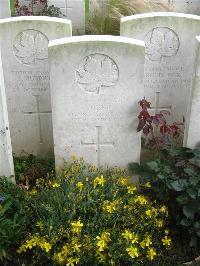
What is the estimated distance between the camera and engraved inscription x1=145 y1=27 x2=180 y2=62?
4379 mm

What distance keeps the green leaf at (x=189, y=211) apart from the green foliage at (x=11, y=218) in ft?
4.48

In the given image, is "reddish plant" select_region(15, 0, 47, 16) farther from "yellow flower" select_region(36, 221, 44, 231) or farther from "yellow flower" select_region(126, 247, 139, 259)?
"yellow flower" select_region(126, 247, 139, 259)

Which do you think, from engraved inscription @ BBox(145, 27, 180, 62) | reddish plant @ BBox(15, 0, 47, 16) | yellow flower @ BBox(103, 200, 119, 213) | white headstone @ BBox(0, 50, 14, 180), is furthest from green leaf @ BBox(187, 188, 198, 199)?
reddish plant @ BBox(15, 0, 47, 16)

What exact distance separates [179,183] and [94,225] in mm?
829

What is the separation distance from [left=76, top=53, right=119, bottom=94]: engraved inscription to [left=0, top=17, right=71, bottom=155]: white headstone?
80 centimetres

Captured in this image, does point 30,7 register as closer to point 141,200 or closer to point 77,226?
point 141,200

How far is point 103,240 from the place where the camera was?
3361 millimetres

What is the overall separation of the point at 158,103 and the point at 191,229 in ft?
5.17

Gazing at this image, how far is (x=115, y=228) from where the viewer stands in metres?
3.55

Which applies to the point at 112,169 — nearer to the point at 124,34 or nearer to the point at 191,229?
the point at 191,229

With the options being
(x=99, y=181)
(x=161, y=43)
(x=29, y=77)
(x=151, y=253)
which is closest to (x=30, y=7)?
(x=29, y=77)

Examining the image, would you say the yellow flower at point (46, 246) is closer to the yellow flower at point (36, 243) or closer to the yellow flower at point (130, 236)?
the yellow flower at point (36, 243)

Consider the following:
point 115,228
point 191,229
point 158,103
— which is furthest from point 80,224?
point 158,103

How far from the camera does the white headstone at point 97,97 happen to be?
373 centimetres
